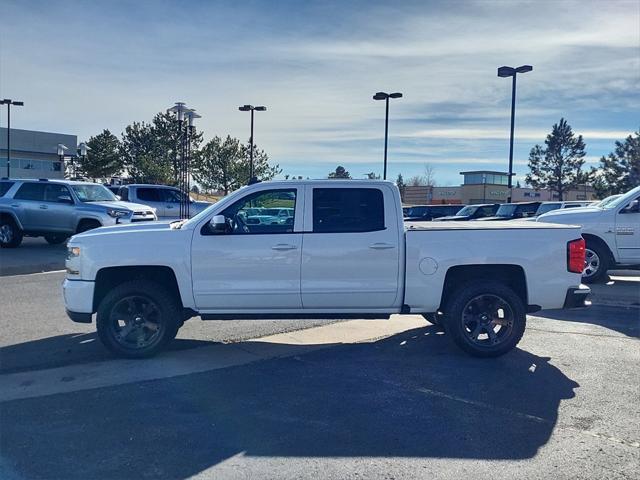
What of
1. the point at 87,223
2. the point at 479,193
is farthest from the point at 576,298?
the point at 479,193

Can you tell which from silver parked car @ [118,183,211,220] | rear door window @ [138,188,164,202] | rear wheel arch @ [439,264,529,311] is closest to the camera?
rear wheel arch @ [439,264,529,311]

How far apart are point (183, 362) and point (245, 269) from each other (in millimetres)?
1181

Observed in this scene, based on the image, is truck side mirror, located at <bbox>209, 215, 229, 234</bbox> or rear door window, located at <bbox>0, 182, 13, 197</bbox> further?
rear door window, located at <bbox>0, 182, 13, 197</bbox>

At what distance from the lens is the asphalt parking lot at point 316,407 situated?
3.96 metres

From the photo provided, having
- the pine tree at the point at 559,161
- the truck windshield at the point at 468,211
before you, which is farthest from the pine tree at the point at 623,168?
the truck windshield at the point at 468,211

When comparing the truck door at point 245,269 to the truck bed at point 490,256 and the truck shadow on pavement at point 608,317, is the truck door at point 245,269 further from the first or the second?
the truck shadow on pavement at point 608,317

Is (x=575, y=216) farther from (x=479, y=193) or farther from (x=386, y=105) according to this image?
(x=479, y=193)

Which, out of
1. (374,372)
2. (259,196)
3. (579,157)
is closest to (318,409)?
(374,372)

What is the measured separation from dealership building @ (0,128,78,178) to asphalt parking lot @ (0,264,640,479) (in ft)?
165

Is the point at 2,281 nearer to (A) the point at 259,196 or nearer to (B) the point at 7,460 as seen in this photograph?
(A) the point at 259,196

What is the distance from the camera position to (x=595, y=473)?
12.7 ft

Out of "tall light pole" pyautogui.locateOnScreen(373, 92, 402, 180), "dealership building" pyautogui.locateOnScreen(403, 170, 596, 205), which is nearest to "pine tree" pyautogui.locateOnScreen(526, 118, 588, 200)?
"dealership building" pyautogui.locateOnScreen(403, 170, 596, 205)

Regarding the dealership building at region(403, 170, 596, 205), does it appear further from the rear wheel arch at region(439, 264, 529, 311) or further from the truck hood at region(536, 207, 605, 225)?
the rear wheel arch at region(439, 264, 529, 311)

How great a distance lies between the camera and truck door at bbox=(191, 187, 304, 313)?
6.25m
